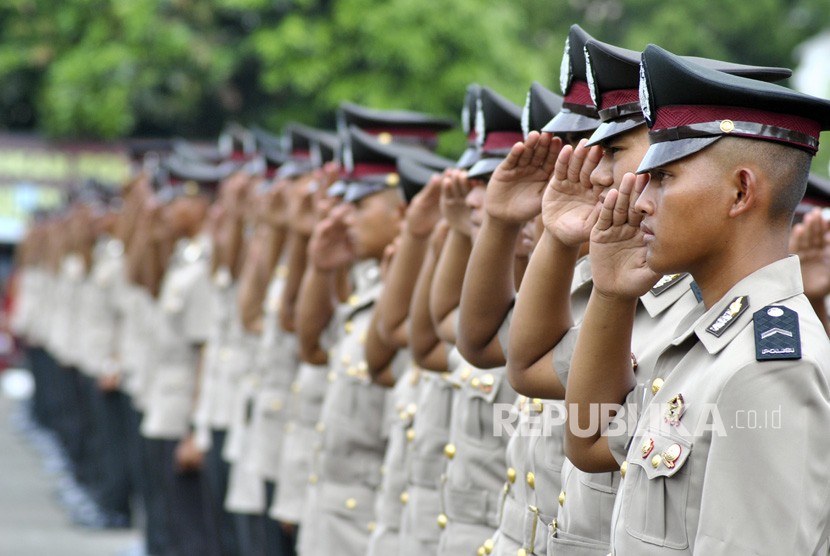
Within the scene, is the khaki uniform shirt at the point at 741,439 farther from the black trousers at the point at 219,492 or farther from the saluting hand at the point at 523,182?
the black trousers at the point at 219,492

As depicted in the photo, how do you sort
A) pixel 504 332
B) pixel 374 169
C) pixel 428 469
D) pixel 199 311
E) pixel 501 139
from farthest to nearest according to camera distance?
pixel 199 311 < pixel 374 169 < pixel 428 469 < pixel 501 139 < pixel 504 332

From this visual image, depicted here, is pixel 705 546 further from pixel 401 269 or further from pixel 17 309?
pixel 17 309

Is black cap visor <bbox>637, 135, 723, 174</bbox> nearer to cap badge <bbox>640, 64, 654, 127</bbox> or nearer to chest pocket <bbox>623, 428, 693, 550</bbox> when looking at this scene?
cap badge <bbox>640, 64, 654, 127</bbox>

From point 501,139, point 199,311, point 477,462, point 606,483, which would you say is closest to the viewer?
point 606,483

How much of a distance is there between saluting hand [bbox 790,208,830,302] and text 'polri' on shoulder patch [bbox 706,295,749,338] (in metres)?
1.74

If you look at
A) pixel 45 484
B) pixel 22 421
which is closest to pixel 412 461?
pixel 45 484

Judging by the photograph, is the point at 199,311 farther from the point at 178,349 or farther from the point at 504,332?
the point at 504,332

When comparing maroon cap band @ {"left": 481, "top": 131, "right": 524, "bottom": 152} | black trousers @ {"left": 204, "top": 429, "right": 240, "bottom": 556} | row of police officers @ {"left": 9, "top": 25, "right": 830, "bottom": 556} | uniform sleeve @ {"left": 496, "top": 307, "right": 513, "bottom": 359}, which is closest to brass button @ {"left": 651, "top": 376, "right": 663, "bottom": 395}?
row of police officers @ {"left": 9, "top": 25, "right": 830, "bottom": 556}

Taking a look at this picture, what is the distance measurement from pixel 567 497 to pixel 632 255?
0.67 metres

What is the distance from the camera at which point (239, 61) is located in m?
19.7

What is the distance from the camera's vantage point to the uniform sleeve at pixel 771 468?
2406 mm

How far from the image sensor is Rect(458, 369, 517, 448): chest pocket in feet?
13.7

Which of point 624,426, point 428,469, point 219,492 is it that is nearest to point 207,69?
point 219,492

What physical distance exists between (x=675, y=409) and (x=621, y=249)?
39 centimetres
